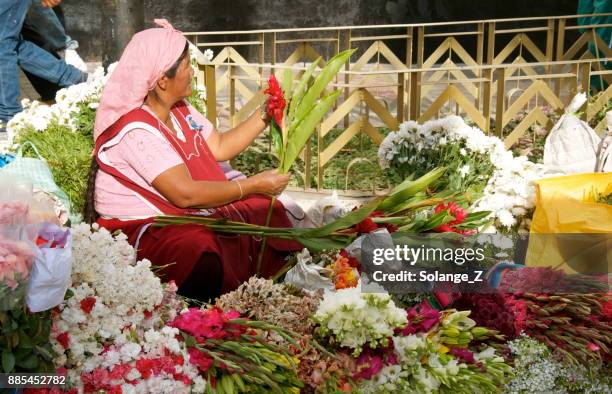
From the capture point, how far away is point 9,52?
6957 millimetres

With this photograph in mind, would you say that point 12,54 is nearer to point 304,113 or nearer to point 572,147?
point 304,113

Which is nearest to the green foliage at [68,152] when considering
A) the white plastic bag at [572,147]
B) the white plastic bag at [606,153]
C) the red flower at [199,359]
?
the red flower at [199,359]

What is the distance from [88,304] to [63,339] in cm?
13

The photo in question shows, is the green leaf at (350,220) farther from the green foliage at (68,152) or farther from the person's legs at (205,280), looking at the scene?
the green foliage at (68,152)

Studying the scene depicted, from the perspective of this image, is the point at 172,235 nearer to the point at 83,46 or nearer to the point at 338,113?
the point at 338,113

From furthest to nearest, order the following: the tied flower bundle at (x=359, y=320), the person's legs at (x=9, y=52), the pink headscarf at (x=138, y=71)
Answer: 1. the person's legs at (x=9, y=52)
2. the pink headscarf at (x=138, y=71)
3. the tied flower bundle at (x=359, y=320)

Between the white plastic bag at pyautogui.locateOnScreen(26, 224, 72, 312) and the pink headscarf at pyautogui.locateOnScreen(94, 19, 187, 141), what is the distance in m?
1.26

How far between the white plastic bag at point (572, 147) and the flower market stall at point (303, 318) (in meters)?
0.74

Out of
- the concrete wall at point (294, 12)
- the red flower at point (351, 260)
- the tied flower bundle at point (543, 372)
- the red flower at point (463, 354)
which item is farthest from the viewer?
the concrete wall at point (294, 12)

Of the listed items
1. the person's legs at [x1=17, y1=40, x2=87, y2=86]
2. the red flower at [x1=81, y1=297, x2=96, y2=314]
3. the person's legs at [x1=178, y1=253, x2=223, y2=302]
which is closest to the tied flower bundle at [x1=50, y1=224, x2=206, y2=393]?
the red flower at [x1=81, y1=297, x2=96, y2=314]

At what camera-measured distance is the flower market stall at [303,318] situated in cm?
210

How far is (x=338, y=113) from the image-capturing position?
5.56 m

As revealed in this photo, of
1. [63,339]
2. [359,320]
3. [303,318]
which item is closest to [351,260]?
[303,318]

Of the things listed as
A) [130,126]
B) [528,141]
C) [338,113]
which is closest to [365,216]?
[130,126]
